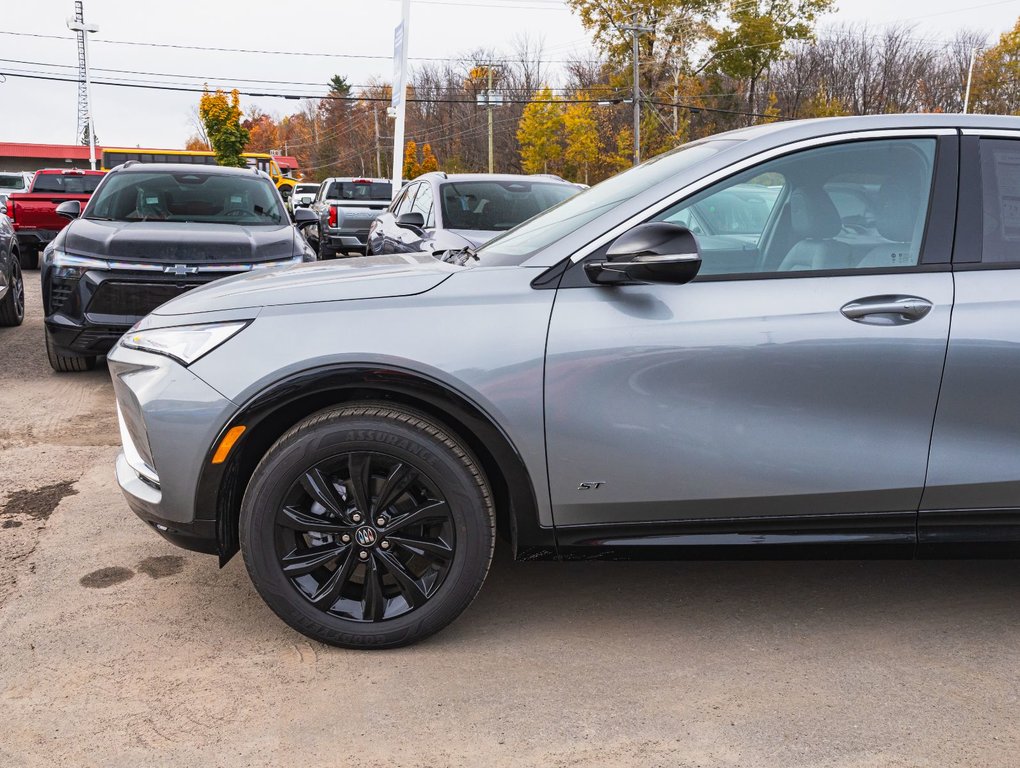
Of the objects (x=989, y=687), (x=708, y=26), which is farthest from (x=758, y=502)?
(x=708, y=26)

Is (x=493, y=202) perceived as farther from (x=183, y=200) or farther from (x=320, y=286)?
(x=320, y=286)

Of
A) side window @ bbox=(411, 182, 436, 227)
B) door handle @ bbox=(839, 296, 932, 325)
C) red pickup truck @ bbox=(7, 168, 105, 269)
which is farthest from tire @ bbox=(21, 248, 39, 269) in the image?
door handle @ bbox=(839, 296, 932, 325)

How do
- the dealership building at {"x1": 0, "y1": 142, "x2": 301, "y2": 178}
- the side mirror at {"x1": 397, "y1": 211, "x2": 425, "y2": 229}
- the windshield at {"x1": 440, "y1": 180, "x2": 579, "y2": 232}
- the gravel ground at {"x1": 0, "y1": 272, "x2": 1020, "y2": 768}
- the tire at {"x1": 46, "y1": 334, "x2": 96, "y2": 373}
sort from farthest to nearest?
the dealership building at {"x1": 0, "y1": 142, "x2": 301, "y2": 178} → the windshield at {"x1": 440, "y1": 180, "x2": 579, "y2": 232} → the side mirror at {"x1": 397, "y1": 211, "x2": 425, "y2": 229} → the tire at {"x1": 46, "y1": 334, "x2": 96, "y2": 373} → the gravel ground at {"x1": 0, "y1": 272, "x2": 1020, "y2": 768}

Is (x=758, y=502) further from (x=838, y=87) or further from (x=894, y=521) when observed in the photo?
(x=838, y=87)

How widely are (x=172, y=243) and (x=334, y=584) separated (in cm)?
463

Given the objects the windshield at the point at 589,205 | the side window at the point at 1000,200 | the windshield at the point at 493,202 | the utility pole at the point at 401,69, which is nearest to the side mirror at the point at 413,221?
the windshield at the point at 493,202

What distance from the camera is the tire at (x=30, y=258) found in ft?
60.1

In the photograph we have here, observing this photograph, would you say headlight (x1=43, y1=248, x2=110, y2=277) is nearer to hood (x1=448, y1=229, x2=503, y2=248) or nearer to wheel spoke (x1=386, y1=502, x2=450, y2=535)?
hood (x1=448, y1=229, x2=503, y2=248)

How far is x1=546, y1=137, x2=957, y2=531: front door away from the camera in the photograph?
2.95 m

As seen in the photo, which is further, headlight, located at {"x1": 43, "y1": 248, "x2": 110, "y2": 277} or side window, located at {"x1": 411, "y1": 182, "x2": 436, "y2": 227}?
side window, located at {"x1": 411, "y1": 182, "x2": 436, "y2": 227}

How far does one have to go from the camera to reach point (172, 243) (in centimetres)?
700

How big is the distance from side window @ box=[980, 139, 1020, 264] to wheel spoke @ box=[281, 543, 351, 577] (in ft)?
7.38

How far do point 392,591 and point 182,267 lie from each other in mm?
4471

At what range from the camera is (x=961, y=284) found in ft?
9.96
